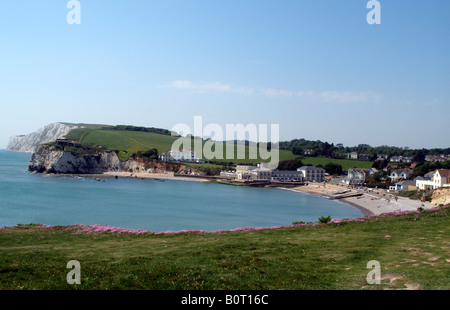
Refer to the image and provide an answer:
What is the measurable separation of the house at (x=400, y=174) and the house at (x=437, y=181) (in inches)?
889

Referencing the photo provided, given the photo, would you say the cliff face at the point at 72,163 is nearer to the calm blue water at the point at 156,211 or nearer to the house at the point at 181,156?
the house at the point at 181,156

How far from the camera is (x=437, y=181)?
209ft

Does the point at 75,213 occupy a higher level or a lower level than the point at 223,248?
lower

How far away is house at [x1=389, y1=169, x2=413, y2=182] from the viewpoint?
309 ft

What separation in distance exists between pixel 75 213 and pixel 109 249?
110ft

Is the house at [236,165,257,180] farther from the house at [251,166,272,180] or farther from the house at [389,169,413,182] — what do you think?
the house at [389,169,413,182]

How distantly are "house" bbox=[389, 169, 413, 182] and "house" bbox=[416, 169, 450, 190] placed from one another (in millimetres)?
22582

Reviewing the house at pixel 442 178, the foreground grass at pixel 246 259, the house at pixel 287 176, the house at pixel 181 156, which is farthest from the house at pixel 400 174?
the foreground grass at pixel 246 259

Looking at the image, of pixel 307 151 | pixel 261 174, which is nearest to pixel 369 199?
pixel 261 174

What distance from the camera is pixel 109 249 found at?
1582 centimetres

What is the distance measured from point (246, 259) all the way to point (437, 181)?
6275cm

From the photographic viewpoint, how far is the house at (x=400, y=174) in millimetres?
94181
